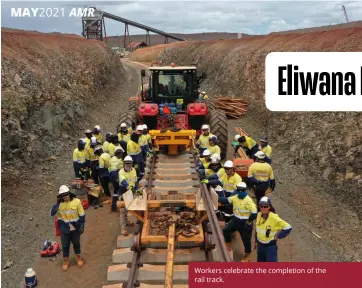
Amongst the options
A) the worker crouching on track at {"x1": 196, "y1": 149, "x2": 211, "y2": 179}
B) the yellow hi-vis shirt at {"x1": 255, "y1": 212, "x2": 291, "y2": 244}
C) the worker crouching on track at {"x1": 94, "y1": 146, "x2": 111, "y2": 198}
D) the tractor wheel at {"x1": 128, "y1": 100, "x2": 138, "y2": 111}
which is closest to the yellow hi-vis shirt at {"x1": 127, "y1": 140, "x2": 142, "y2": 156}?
the worker crouching on track at {"x1": 94, "y1": 146, "x2": 111, "y2": 198}

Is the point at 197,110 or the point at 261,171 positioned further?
the point at 197,110

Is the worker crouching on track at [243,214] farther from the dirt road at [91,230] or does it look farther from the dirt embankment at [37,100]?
the dirt embankment at [37,100]

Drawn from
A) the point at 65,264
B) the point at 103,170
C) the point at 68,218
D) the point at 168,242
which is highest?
the point at 103,170

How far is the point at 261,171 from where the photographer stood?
9.34 meters

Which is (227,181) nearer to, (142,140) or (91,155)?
(142,140)

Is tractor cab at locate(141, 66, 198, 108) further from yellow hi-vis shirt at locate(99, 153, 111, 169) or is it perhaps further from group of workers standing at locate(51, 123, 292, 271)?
yellow hi-vis shirt at locate(99, 153, 111, 169)

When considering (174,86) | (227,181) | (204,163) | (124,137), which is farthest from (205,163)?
(174,86)

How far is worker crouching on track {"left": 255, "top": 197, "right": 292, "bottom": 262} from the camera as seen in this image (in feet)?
22.4

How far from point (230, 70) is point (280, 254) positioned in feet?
68.6

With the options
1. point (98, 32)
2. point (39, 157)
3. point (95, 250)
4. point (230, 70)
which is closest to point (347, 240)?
point (95, 250)

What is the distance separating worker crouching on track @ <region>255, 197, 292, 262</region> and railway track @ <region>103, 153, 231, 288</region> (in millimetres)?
809

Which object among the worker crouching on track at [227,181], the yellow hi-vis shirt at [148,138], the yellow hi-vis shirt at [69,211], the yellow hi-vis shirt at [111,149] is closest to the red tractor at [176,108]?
the yellow hi-vis shirt at [148,138]

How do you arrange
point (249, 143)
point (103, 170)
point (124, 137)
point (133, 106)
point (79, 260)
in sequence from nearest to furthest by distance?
point (79, 260) → point (103, 170) → point (249, 143) → point (124, 137) → point (133, 106)

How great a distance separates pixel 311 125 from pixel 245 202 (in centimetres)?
738
